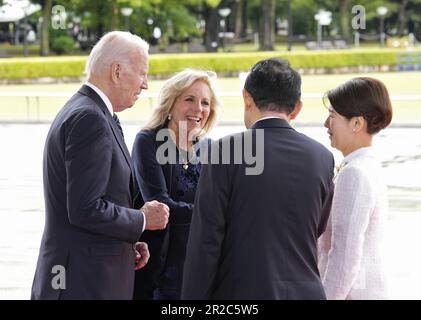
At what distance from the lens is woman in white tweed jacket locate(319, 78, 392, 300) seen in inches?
144

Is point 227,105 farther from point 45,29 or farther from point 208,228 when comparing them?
point 45,29

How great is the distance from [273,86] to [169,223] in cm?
127

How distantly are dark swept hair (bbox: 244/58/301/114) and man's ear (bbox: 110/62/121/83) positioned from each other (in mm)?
517

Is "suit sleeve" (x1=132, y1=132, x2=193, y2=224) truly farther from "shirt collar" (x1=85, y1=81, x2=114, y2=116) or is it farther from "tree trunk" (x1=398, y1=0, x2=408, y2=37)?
"tree trunk" (x1=398, y1=0, x2=408, y2=37)

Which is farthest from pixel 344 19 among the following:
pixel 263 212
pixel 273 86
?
pixel 263 212

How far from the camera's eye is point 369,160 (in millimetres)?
3734

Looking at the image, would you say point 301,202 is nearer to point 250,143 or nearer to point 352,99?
point 250,143

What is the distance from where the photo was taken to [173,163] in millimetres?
4637

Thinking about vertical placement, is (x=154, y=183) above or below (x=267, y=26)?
above

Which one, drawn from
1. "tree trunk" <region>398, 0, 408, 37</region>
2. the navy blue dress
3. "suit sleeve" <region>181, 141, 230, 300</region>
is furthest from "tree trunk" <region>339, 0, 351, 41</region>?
"suit sleeve" <region>181, 141, 230, 300</region>

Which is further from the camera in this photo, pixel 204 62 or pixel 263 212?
pixel 204 62

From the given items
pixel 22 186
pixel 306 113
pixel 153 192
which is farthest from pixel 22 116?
pixel 153 192

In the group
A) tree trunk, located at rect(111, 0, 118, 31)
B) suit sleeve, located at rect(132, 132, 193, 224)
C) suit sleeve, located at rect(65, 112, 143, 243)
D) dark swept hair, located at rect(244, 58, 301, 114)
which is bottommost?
tree trunk, located at rect(111, 0, 118, 31)

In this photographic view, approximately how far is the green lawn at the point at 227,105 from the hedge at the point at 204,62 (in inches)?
47.4
